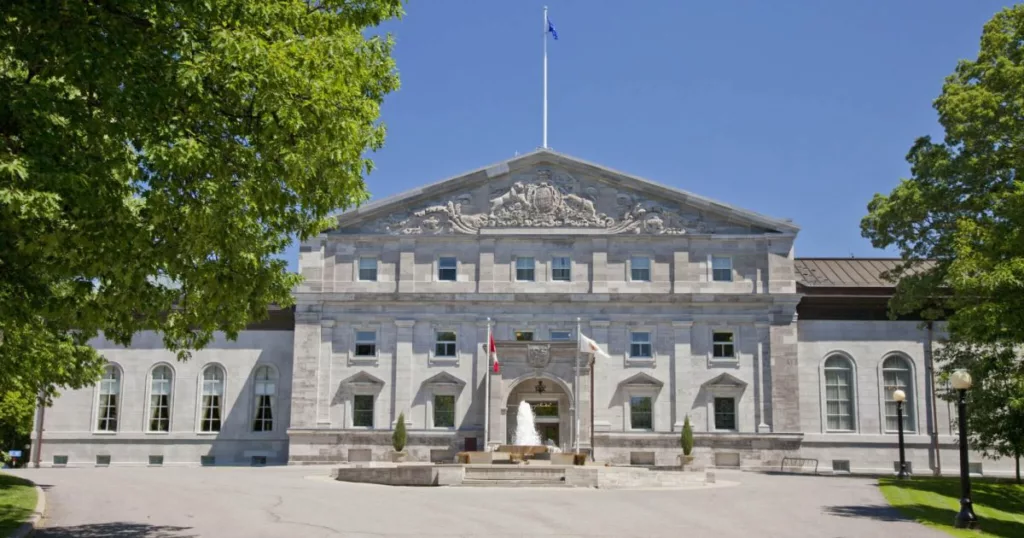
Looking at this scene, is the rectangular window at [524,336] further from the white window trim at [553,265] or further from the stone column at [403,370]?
the stone column at [403,370]

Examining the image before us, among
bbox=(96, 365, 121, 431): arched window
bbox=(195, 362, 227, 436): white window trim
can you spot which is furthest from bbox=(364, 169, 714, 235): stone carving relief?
bbox=(96, 365, 121, 431): arched window

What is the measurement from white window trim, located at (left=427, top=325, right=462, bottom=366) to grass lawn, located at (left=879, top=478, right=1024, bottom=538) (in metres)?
21.3

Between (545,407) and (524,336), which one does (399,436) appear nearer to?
(545,407)

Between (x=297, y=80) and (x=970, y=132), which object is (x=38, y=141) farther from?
(x=970, y=132)

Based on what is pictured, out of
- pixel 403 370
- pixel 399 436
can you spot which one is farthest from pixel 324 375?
pixel 399 436

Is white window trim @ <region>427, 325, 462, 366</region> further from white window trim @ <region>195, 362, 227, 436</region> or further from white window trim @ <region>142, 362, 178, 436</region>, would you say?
white window trim @ <region>142, 362, 178, 436</region>

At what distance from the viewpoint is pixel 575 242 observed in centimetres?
5069

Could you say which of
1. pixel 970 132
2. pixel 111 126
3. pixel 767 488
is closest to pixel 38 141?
pixel 111 126

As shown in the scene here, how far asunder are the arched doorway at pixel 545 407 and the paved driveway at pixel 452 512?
18120 millimetres

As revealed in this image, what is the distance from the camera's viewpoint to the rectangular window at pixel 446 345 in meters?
50.2

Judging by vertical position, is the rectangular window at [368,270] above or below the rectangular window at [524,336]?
above

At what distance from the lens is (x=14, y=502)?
22.2 m

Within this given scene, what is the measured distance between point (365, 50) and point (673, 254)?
3626 cm

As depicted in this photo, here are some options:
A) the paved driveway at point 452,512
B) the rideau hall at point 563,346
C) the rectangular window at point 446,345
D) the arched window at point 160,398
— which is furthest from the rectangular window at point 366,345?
the paved driveway at point 452,512
